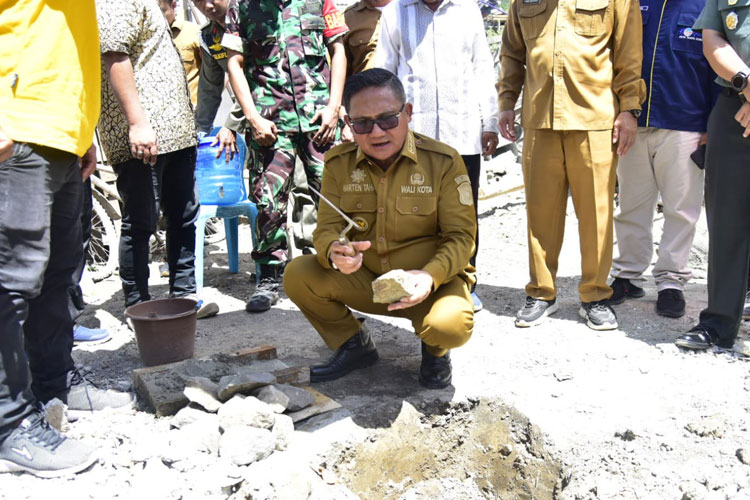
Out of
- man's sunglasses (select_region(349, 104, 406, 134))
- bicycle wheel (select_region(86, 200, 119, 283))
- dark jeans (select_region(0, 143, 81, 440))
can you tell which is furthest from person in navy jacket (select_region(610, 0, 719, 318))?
bicycle wheel (select_region(86, 200, 119, 283))

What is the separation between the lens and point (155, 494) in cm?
242

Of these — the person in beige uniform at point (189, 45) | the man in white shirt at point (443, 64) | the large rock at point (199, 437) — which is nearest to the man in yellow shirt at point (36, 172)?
the large rock at point (199, 437)

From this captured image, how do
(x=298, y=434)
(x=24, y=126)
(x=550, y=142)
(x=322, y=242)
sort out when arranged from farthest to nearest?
(x=550, y=142), (x=322, y=242), (x=298, y=434), (x=24, y=126)

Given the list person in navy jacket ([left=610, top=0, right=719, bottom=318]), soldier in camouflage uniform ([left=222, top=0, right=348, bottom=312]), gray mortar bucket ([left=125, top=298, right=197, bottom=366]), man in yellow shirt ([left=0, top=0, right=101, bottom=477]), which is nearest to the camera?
man in yellow shirt ([left=0, top=0, right=101, bottom=477])

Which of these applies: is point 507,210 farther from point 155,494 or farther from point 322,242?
point 155,494

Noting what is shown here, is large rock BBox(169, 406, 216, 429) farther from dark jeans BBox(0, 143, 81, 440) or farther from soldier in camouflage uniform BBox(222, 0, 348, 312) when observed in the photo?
soldier in camouflage uniform BBox(222, 0, 348, 312)

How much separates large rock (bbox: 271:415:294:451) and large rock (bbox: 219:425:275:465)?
0.06 metres

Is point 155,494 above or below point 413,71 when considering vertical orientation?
below

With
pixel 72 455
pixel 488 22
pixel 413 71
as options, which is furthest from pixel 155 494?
pixel 488 22

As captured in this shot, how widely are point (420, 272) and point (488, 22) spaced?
448 inches

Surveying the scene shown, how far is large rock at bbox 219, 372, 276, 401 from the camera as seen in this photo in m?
2.96

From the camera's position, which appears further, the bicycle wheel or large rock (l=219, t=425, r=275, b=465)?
the bicycle wheel

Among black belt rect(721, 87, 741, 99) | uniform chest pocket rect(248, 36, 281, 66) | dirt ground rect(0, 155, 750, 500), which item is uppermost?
uniform chest pocket rect(248, 36, 281, 66)

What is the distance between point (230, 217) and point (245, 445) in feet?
9.94
